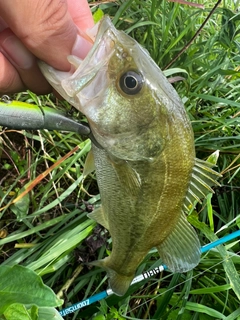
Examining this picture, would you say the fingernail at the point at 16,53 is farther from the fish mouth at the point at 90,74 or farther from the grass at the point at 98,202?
the grass at the point at 98,202

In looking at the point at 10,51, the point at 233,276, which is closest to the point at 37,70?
the point at 10,51

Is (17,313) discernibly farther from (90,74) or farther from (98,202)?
(98,202)

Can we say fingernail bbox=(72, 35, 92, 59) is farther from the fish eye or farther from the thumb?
the fish eye

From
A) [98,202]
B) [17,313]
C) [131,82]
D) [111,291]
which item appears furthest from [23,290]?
[98,202]

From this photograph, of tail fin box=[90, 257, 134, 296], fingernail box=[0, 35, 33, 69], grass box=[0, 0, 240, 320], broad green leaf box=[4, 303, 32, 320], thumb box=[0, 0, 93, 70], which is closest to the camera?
broad green leaf box=[4, 303, 32, 320]

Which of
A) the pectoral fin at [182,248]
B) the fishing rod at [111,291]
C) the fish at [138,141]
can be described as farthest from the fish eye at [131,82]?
the fishing rod at [111,291]

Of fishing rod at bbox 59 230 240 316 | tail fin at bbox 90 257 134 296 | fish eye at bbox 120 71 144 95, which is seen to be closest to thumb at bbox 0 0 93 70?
fish eye at bbox 120 71 144 95
